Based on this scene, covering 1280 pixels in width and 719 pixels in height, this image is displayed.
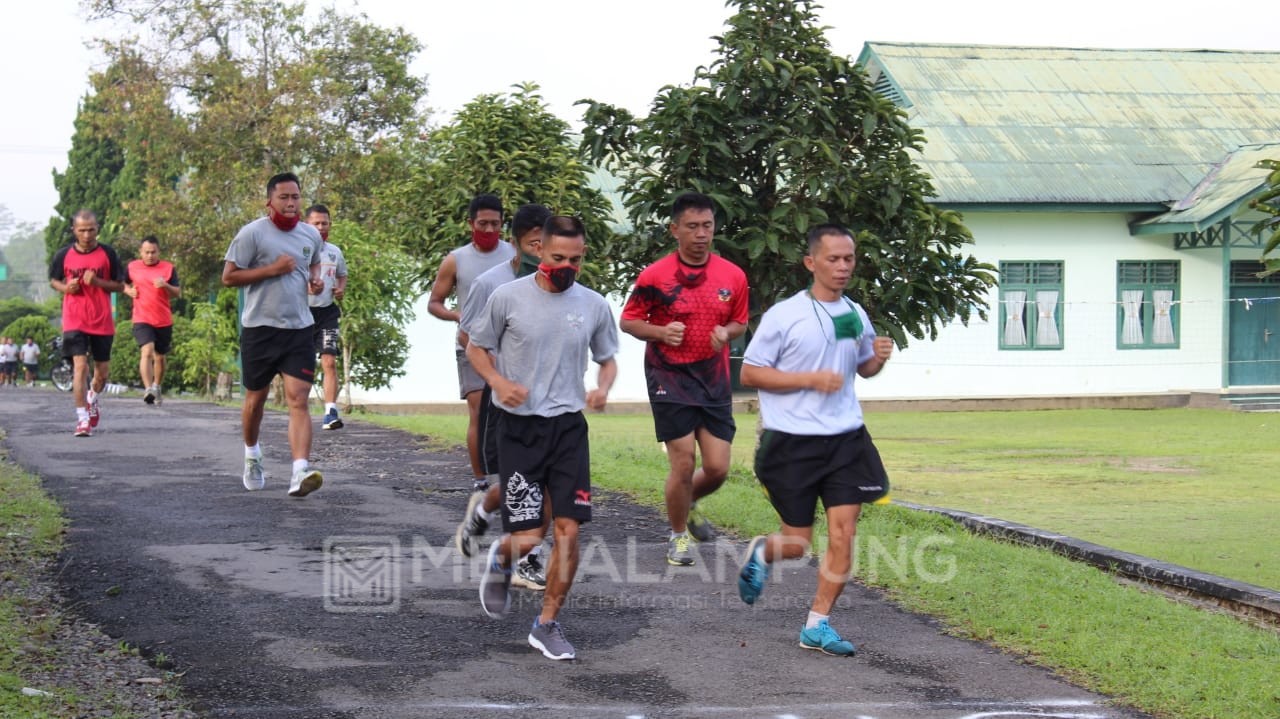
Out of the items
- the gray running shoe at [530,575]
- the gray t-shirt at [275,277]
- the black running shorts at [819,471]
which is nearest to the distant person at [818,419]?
the black running shorts at [819,471]

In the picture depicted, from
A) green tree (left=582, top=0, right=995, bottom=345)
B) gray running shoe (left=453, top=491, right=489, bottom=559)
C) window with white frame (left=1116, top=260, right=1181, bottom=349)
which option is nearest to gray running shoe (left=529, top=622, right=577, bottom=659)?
gray running shoe (left=453, top=491, right=489, bottom=559)

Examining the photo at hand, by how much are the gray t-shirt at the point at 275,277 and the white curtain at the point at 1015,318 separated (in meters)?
21.6

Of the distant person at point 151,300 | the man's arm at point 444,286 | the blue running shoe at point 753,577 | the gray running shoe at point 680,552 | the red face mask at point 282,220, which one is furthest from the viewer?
the distant person at point 151,300

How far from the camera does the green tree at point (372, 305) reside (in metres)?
21.8

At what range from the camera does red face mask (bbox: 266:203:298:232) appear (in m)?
9.47

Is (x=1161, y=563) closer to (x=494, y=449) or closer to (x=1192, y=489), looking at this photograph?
(x=494, y=449)

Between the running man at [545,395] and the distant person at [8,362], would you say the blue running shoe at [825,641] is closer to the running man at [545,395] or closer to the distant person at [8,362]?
the running man at [545,395]

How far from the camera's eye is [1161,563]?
848 centimetres

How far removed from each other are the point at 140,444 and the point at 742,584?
28.2ft

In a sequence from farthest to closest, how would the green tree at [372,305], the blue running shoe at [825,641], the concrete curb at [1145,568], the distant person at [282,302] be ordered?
the green tree at [372,305] < the distant person at [282,302] < the concrete curb at [1145,568] < the blue running shoe at [825,641]

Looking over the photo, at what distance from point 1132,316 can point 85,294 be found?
72.2ft

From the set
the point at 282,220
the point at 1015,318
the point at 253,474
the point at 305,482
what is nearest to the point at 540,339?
the point at 305,482

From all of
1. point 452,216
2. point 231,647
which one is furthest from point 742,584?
point 452,216

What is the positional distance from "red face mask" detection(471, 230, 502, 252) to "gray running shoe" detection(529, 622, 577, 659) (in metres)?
3.30
